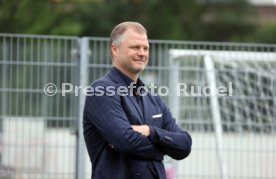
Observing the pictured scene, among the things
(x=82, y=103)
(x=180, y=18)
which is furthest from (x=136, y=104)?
(x=180, y=18)

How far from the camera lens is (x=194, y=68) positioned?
325 inches

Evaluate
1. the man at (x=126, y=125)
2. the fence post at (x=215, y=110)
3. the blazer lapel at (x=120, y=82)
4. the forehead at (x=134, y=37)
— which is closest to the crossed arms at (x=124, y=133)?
the man at (x=126, y=125)

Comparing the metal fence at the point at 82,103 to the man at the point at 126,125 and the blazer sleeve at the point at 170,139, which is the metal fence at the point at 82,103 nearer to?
the blazer sleeve at the point at 170,139

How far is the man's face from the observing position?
174 inches

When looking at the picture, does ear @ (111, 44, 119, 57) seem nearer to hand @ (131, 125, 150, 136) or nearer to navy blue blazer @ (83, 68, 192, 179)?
navy blue blazer @ (83, 68, 192, 179)

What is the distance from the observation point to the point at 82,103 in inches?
298

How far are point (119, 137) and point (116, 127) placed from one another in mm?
64

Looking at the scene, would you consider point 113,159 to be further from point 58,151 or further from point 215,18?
point 215,18

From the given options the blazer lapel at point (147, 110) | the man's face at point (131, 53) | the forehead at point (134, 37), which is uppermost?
the forehead at point (134, 37)

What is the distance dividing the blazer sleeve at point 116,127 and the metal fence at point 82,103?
10.1 ft

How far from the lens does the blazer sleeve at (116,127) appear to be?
4.26m

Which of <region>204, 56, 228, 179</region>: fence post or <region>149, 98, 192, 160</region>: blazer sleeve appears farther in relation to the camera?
<region>204, 56, 228, 179</region>: fence post

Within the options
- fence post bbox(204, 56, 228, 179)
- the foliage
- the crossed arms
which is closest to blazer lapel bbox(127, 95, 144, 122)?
Answer: the crossed arms

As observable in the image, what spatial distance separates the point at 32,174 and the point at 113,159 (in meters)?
3.55
